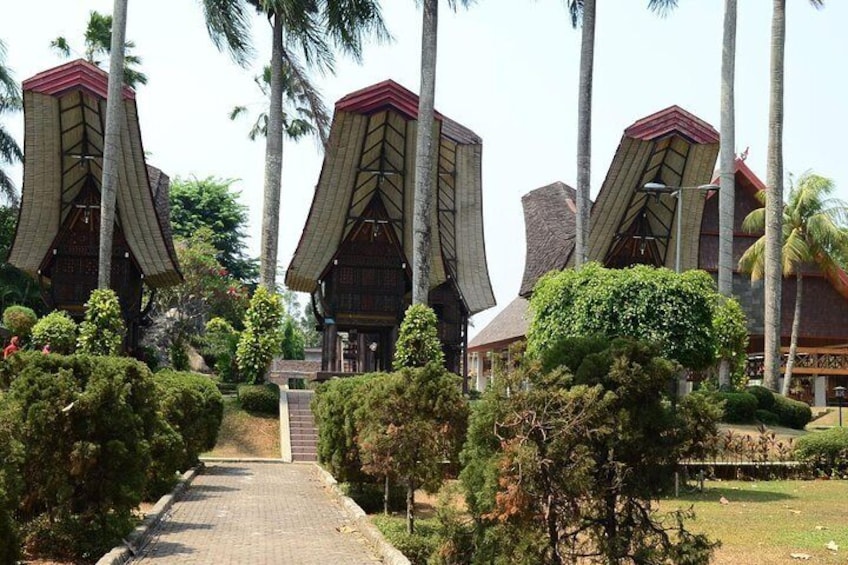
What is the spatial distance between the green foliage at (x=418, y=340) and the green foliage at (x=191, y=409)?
798 cm

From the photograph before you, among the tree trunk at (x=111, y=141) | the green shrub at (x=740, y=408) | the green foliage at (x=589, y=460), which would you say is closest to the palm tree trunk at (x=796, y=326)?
the green shrub at (x=740, y=408)

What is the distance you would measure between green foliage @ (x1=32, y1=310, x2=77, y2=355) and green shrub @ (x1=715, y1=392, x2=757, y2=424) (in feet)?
57.4

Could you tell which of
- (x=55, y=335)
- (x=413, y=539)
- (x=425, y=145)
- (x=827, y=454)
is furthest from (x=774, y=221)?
(x=413, y=539)

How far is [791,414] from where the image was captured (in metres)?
28.2

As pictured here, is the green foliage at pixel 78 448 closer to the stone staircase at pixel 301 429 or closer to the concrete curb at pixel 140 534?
the concrete curb at pixel 140 534

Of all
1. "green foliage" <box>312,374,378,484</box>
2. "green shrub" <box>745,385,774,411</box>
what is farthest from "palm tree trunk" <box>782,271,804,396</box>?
"green foliage" <box>312,374,378,484</box>

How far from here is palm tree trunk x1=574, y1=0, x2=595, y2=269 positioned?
96.1 feet

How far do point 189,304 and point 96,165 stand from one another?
1614 cm

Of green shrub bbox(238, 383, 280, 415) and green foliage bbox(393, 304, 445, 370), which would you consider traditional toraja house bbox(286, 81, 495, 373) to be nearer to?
green shrub bbox(238, 383, 280, 415)

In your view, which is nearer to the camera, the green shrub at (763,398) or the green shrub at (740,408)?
the green shrub at (740,408)

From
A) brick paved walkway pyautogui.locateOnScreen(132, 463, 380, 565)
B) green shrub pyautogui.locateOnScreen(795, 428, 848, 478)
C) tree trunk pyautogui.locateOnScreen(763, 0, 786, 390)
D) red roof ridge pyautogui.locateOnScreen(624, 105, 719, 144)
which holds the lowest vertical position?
brick paved walkway pyautogui.locateOnScreen(132, 463, 380, 565)

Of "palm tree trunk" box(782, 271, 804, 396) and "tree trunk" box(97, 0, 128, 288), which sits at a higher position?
"tree trunk" box(97, 0, 128, 288)

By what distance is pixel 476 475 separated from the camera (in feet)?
27.3

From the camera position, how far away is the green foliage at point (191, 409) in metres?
18.0
